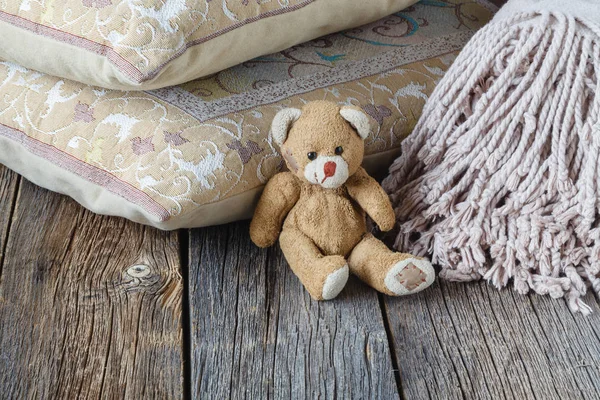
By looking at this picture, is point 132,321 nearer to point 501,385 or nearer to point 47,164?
point 47,164

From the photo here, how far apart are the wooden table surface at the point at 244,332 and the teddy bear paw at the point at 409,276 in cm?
3

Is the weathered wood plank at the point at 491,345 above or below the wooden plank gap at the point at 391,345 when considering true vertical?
above

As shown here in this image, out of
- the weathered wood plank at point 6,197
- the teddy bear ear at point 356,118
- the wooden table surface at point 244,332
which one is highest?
the teddy bear ear at point 356,118

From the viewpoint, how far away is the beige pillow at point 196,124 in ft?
3.39

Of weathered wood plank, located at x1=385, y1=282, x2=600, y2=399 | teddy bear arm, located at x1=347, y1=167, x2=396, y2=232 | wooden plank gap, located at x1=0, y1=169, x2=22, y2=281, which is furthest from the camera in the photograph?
wooden plank gap, located at x1=0, y1=169, x2=22, y2=281

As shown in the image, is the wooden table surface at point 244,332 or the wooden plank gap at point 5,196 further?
the wooden plank gap at point 5,196

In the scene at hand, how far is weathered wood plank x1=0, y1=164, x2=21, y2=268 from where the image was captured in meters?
1.15

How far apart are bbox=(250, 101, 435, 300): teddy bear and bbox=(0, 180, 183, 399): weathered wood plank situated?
0.17m

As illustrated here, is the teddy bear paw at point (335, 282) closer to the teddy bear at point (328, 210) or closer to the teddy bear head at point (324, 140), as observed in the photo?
the teddy bear at point (328, 210)

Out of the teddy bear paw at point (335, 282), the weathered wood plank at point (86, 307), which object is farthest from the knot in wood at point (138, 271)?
the teddy bear paw at point (335, 282)

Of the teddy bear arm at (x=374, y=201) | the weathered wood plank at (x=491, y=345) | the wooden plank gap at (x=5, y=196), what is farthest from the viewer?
the wooden plank gap at (x=5, y=196)

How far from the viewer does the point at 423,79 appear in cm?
120

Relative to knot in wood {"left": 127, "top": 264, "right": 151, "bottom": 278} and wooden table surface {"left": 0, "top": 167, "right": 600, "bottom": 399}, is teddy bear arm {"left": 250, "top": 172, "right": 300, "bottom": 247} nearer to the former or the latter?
wooden table surface {"left": 0, "top": 167, "right": 600, "bottom": 399}

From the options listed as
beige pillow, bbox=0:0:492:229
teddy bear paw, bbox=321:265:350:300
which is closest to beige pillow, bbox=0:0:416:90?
beige pillow, bbox=0:0:492:229
